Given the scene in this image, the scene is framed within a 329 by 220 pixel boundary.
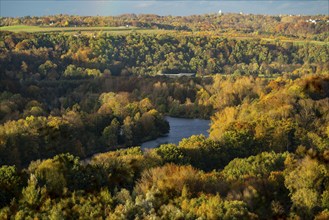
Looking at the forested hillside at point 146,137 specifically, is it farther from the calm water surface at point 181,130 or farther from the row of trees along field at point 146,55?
the calm water surface at point 181,130

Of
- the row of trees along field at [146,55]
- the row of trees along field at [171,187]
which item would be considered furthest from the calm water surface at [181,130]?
the row of trees along field at [146,55]

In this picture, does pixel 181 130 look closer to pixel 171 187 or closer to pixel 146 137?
pixel 146 137

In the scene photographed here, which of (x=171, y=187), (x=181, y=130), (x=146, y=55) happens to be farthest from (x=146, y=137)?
(x=146, y=55)

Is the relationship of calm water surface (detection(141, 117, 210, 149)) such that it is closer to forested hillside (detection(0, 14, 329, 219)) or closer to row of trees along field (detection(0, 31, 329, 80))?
forested hillside (detection(0, 14, 329, 219))

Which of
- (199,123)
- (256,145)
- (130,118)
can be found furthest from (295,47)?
(256,145)

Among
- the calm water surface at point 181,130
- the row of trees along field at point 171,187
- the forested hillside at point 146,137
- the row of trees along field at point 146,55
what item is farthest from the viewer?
the row of trees along field at point 146,55

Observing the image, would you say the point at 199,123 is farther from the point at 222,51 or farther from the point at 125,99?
the point at 222,51
